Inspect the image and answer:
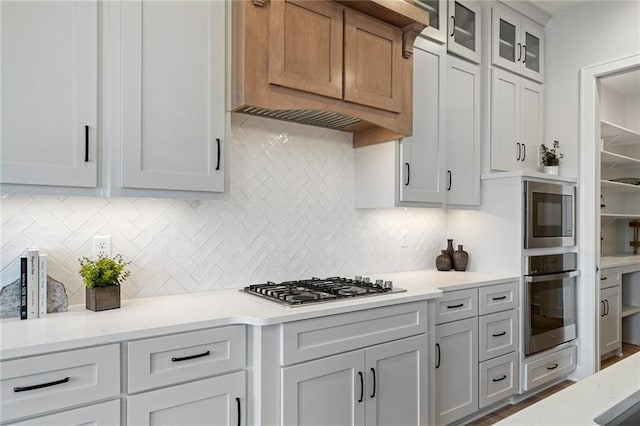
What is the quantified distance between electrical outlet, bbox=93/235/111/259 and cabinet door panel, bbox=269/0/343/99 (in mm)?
1064

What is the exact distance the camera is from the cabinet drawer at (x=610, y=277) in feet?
12.9

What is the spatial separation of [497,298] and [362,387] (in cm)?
137

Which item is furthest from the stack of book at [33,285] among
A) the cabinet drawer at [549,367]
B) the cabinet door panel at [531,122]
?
the cabinet door panel at [531,122]

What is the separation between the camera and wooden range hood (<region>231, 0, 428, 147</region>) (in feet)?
6.61

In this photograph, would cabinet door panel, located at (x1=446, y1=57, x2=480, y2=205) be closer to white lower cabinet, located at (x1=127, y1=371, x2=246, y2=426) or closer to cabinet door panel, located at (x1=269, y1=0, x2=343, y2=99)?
cabinet door panel, located at (x1=269, y1=0, x2=343, y2=99)

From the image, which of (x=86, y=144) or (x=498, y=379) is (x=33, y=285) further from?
(x=498, y=379)

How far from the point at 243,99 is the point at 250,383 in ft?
4.03

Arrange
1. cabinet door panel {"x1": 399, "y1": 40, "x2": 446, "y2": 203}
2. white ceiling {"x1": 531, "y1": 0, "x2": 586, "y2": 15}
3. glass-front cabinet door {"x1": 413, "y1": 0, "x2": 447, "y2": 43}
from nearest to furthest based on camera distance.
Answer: cabinet door panel {"x1": 399, "y1": 40, "x2": 446, "y2": 203}
glass-front cabinet door {"x1": 413, "y1": 0, "x2": 447, "y2": 43}
white ceiling {"x1": 531, "y1": 0, "x2": 586, "y2": 15}

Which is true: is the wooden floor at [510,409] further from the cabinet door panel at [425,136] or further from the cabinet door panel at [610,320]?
the cabinet door panel at [425,136]

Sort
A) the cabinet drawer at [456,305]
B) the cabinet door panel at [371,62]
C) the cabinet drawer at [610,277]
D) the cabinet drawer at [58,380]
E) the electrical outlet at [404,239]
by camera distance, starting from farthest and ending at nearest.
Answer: the cabinet drawer at [610,277], the electrical outlet at [404,239], the cabinet drawer at [456,305], the cabinet door panel at [371,62], the cabinet drawer at [58,380]

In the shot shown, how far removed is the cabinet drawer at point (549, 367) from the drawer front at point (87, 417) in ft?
8.95

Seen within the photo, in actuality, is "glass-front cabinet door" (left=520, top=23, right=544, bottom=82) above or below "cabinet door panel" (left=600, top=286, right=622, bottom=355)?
above

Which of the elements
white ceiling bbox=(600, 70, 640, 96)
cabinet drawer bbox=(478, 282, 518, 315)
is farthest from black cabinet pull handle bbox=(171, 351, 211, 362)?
white ceiling bbox=(600, 70, 640, 96)

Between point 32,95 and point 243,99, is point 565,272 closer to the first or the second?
point 243,99
